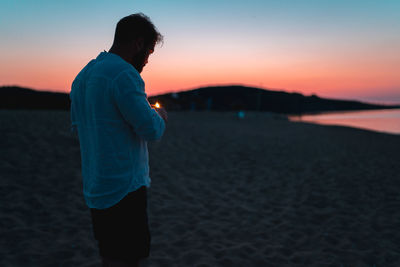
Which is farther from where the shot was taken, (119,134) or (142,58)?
(142,58)

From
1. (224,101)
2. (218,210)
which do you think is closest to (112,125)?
(218,210)

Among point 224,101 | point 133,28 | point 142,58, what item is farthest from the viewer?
point 224,101

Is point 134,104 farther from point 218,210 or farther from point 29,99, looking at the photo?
point 29,99

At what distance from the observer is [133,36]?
4.79 ft

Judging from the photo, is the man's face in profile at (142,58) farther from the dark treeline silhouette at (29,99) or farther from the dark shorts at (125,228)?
the dark treeline silhouette at (29,99)

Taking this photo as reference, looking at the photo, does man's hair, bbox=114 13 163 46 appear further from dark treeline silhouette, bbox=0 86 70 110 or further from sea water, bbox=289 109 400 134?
dark treeline silhouette, bbox=0 86 70 110

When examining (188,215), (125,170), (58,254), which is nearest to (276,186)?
(188,215)

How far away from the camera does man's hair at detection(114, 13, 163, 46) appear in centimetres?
145

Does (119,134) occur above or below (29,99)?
below

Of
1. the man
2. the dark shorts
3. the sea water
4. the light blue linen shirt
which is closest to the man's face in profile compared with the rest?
the man

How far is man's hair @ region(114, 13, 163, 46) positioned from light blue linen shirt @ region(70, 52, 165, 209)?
128 millimetres

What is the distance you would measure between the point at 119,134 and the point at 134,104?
0.21 metres

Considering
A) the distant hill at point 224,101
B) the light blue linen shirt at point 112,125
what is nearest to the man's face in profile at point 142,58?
the light blue linen shirt at point 112,125

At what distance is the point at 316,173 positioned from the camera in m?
7.85
